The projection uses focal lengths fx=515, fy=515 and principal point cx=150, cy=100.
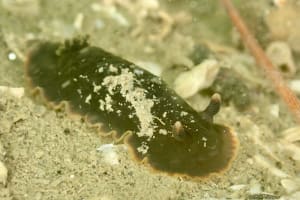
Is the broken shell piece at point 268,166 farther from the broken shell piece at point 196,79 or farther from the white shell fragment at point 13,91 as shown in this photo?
the white shell fragment at point 13,91

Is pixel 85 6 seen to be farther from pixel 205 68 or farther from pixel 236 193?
pixel 236 193

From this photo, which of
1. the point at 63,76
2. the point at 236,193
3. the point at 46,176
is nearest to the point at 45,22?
the point at 63,76

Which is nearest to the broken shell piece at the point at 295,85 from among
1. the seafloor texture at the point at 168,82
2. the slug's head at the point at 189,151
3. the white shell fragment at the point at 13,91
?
the seafloor texture at the point at 168,82

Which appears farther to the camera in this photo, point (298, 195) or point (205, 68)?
point (205, 68)

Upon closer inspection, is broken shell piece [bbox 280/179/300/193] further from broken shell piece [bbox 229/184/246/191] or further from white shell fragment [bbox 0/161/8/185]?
white shell fragment [bbox 0/161/8/185]

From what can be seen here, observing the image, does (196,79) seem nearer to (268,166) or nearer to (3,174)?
(268,166)

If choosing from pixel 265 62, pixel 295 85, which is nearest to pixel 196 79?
pixel 265 62
